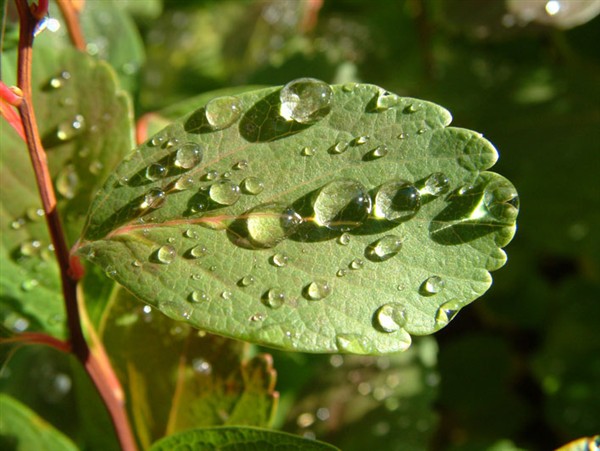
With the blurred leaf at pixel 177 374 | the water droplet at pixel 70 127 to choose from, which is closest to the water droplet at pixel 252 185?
the blurred leaf at pixel 177 374

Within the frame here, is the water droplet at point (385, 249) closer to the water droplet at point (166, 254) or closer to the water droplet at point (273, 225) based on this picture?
the water droplet at point (273, 225)

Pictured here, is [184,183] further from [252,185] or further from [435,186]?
[435,186]

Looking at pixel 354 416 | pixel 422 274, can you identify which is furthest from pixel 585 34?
pixel 422 274

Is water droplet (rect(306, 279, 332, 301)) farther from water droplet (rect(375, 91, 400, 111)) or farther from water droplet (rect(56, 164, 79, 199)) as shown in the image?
water droplet (rect(56, 164, 79, 199))

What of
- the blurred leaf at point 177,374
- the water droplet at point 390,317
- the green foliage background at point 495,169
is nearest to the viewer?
the water droplet at point 390,317

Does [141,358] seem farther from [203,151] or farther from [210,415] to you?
[203,151]

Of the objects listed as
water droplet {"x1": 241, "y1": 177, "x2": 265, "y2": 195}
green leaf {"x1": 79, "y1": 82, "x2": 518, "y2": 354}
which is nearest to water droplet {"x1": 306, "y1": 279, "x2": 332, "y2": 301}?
green leaf {"x1": 79, "y1": 82, "x2": 518, "y2": 354}
